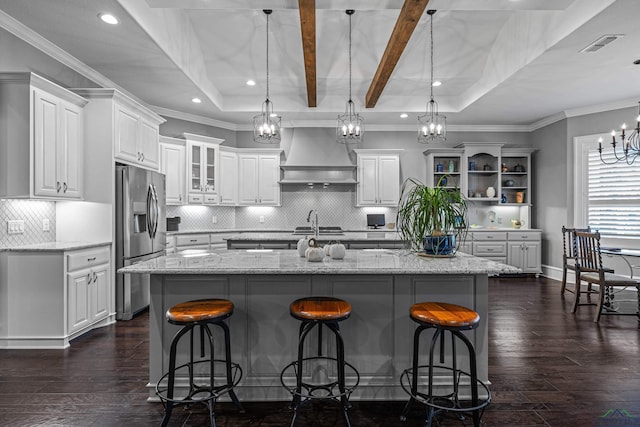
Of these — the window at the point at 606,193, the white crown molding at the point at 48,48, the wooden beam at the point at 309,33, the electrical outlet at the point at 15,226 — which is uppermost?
the wooden beam at the point at 309,33

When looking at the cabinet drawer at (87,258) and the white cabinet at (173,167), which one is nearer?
the cabinet drawer at (87,258)

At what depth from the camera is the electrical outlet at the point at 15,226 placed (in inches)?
128

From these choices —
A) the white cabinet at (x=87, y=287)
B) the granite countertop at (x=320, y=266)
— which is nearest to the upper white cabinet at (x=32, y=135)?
the white cabinet at (x=87, y=287)

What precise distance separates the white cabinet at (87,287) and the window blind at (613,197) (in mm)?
7257

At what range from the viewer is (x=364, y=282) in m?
2.32

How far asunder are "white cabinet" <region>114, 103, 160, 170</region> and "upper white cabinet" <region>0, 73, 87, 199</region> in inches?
21.5

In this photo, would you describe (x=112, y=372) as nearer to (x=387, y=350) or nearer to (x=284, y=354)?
(x=284, y=354)

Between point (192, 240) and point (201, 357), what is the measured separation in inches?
145

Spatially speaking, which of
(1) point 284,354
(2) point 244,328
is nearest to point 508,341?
(1) point 284,354

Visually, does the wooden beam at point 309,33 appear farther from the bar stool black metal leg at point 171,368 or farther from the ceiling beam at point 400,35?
the bar stool black metal leg at point 171,368

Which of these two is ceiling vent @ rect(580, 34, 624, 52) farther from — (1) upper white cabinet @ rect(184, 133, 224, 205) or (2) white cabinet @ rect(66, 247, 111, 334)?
(2) white cabinet @ rect(66, 247, 111, 334)

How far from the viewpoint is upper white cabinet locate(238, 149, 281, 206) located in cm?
659

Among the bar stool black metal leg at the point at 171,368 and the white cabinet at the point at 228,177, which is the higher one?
the white cabinet at the point at 228,177

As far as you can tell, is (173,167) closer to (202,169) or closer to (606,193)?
(202,169)
